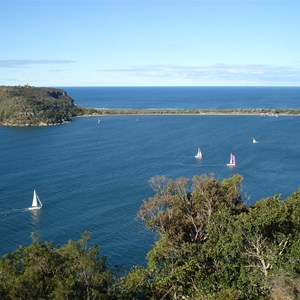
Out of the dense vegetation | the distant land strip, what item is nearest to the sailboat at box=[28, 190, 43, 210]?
the dense vegetation

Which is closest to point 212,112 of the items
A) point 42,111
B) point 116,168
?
point 42,111

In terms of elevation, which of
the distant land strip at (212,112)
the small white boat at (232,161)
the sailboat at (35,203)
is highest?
the distant land strip at (212,112)

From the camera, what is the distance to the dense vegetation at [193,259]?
16.8 meters

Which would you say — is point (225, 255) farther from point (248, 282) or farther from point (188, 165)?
point (188, 165)

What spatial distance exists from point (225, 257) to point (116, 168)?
167 feet

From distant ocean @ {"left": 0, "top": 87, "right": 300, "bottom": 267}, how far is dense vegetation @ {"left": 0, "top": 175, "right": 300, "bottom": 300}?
4762 mm

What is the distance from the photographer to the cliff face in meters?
132

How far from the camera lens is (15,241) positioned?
4166cm

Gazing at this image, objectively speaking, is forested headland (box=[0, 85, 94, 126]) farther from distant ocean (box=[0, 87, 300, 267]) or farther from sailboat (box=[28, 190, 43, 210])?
sailboat (box=[28, 190, 43, 210])

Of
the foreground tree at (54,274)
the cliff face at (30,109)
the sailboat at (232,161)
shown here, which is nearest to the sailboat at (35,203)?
the sailboat at (232,161)

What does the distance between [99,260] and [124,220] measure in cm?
2861

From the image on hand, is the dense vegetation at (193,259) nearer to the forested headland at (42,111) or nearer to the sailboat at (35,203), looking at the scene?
the sailboat at (35,203)

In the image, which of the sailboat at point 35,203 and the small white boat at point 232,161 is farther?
the small white boat at point 232,161

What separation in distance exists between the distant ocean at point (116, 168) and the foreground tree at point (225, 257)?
18.3 ft
